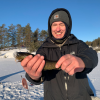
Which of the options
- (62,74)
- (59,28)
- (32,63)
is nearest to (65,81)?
(62,74)

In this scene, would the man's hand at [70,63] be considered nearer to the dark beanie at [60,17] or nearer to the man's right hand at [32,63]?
the man's right hand at [32,63]

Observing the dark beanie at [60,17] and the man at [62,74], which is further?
the dark beanie at [60,17]

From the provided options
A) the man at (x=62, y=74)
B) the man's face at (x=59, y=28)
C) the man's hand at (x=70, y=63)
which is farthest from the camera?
the man's face at (x=59, y=28)

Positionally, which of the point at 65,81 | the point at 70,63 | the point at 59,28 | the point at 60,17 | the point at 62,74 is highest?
Answer: the point at 60,17

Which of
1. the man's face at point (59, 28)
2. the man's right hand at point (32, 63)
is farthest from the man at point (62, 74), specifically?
the man's right hand at point (32, 63)

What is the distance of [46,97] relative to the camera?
1.83 m

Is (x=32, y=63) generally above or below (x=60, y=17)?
below

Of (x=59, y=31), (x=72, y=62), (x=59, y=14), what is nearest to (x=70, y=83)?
(x=72, y=62)

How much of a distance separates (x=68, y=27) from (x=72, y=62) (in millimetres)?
1432

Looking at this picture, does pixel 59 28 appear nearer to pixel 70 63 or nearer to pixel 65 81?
pixel 70 63

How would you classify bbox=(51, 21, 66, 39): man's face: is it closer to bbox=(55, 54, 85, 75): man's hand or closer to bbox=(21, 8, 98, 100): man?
bbox=(21, 8, 98, 100): man

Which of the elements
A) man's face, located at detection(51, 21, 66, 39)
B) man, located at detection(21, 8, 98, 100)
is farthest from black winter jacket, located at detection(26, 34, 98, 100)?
man's face, located at detection(51, 21, 66, 39)

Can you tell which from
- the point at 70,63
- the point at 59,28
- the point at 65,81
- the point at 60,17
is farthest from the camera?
the point at 60,17

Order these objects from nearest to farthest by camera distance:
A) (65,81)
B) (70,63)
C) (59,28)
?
(70,63) < (65,81) < (59,28)
